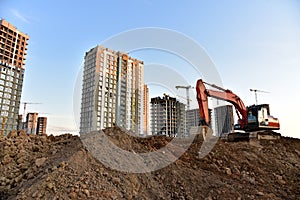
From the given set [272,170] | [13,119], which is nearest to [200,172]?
[272,170]

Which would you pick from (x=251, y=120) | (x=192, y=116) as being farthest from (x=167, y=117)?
(x=251, y=120)

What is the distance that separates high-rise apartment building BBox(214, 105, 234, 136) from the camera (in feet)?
125

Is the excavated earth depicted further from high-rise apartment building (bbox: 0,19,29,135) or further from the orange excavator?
high-rise apartment building (bbox: 0,19,29,135)

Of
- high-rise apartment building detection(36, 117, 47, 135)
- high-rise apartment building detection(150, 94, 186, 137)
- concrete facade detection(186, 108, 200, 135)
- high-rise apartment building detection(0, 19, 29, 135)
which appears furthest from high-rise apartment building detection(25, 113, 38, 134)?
concrete facade detection(186, 108, 200, 135)

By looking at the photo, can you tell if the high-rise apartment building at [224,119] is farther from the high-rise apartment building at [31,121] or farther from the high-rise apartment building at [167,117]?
the high-rise apartment building at [31,121]

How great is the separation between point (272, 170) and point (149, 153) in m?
4.74

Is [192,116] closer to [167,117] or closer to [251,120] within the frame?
[167,117]

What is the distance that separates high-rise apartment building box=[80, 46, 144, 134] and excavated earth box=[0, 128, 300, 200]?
85.8 feet

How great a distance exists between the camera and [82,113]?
3516cm

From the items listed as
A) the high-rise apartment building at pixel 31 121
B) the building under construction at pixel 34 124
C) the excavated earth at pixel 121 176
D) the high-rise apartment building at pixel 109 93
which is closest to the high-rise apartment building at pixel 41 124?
the building under construction at pixel 34 124

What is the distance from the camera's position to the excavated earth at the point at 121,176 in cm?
436

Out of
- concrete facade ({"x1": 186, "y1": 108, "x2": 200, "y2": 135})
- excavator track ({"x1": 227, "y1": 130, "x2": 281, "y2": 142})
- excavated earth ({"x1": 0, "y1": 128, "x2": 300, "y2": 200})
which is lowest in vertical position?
excavated earth ({"x1": 0, "y1": 128, "x2": 300, "y2": 200})

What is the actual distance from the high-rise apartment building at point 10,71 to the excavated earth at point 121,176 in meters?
37.6

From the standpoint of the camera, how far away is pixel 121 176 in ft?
16.2
